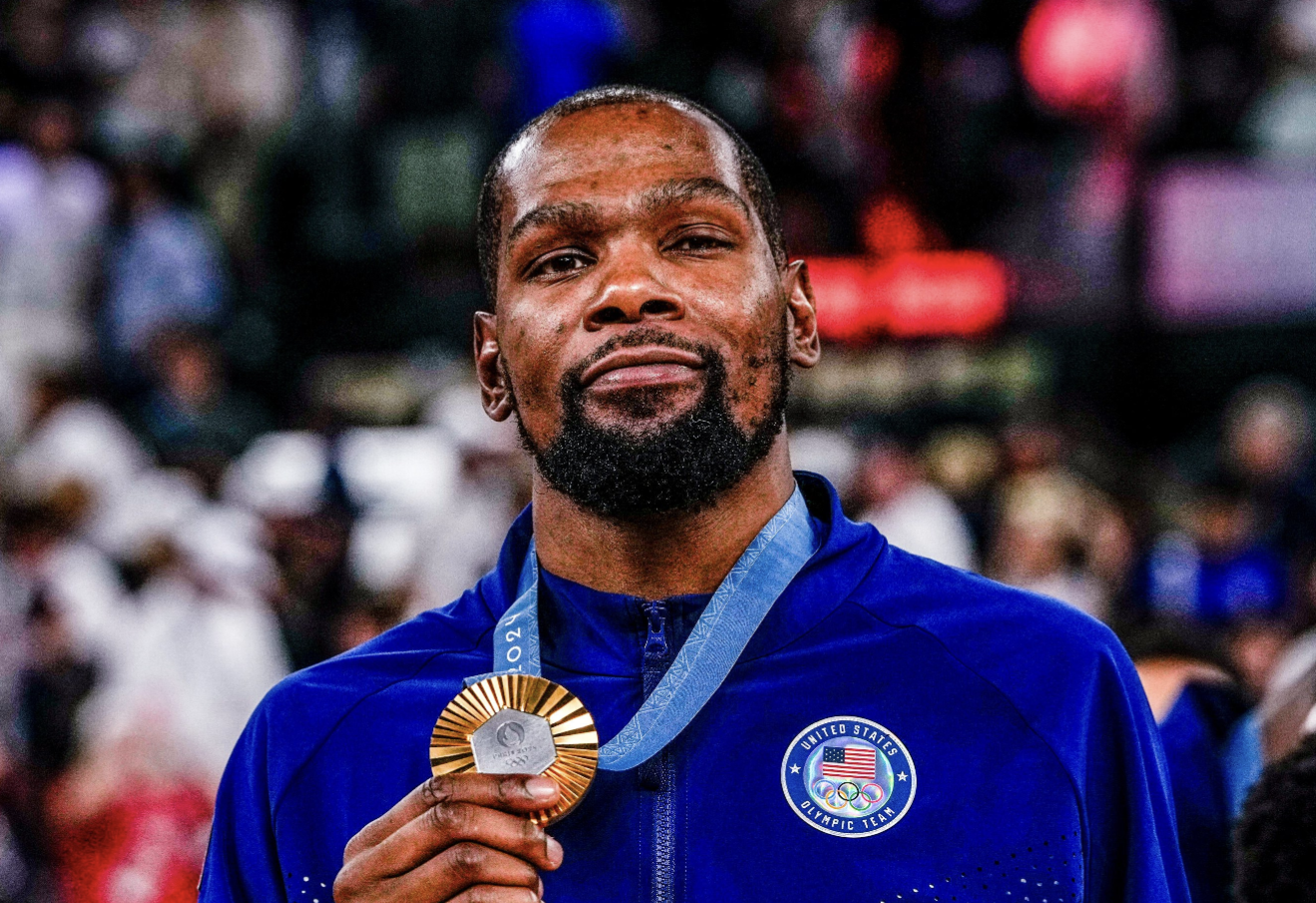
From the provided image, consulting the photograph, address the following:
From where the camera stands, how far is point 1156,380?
10.3 metres

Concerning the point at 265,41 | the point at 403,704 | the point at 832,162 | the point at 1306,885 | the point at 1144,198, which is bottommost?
the point at 1306,885

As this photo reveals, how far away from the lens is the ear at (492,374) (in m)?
2.45

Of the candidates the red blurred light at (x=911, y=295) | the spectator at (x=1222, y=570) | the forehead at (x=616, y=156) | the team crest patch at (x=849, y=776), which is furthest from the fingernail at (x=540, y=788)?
the red blurred light at (x=911, y=295)

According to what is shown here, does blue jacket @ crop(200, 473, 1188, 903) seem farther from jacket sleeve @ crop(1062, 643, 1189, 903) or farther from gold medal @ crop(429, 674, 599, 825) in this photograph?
gold medal @ crop(429, 674, 599, 825)

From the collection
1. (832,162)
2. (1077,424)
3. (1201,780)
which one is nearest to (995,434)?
(1077,424)

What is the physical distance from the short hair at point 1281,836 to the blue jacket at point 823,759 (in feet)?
0.36

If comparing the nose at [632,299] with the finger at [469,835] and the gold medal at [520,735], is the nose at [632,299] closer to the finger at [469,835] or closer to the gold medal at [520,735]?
the gold medal at [520,735]

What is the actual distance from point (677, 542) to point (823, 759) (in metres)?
0.36

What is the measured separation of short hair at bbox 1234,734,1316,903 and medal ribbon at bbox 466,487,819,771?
0.62 m

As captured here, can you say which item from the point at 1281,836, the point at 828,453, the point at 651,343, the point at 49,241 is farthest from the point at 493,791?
the point at 49,241

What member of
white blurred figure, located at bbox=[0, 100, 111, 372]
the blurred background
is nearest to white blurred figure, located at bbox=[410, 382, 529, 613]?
the blurred background

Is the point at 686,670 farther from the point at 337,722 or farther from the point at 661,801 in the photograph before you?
the point at 337,722

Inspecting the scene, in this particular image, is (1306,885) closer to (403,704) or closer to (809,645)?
(809,645)

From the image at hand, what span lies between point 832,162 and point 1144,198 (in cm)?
197
